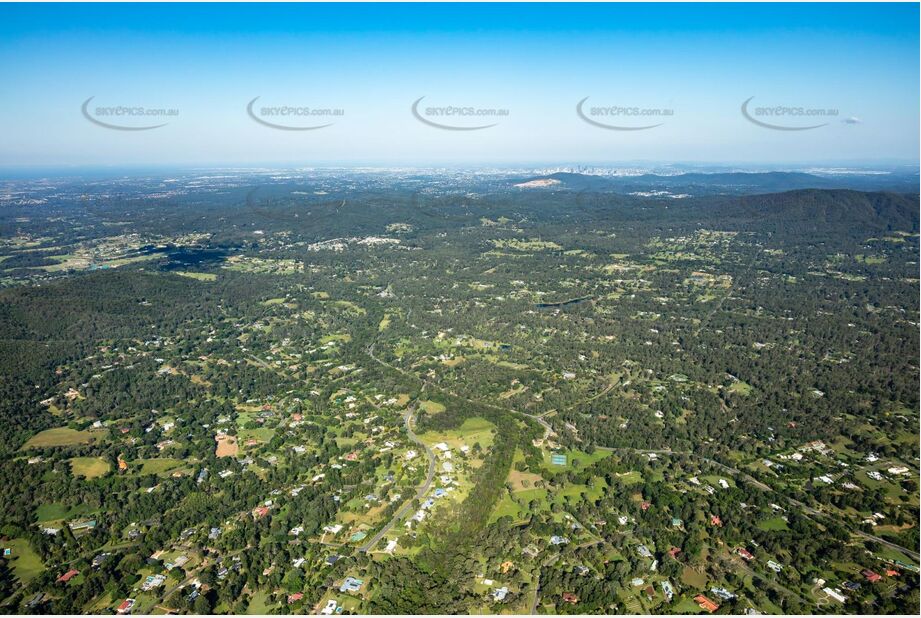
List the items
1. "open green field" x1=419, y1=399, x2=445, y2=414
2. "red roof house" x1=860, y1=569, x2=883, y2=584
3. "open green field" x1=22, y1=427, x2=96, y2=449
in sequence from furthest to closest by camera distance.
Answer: "open green field" x1=419, y1=399, x2=445, y2=414 < "open green field" x1=22, y1=427, x2=96, y2=449 < "red roof house" x1=860, y1=569, x2=883, y2=584

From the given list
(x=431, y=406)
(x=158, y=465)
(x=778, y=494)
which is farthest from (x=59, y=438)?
(x=778, y=494)

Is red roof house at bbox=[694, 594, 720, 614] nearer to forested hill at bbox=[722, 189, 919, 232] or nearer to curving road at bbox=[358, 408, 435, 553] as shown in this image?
curving road at bbox=[358, 408, 435, 553]

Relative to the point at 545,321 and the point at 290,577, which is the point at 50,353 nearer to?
the point at 290,577

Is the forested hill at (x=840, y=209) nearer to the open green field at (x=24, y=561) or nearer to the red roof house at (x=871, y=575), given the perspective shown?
the red roof house at (x=871, y=575)

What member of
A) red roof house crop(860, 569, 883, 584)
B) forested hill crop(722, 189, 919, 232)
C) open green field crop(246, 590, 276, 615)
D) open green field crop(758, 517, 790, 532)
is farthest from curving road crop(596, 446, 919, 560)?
forested hill crop(722, 189, 919, 232)

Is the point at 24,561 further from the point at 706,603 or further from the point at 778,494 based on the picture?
the point at 778,494

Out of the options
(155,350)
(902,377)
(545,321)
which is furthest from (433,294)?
(902,377)
